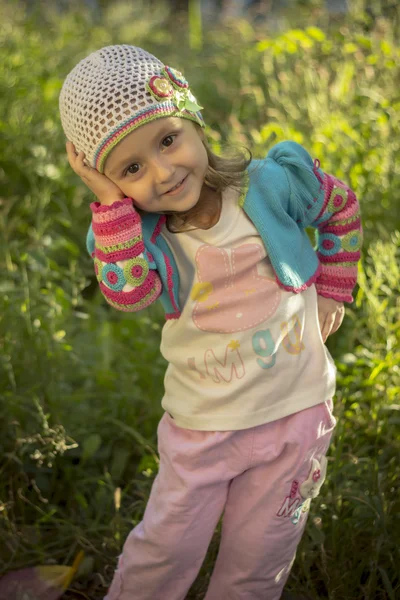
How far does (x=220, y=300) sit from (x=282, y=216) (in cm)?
26

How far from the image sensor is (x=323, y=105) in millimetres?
3578

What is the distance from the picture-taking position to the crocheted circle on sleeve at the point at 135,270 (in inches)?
67.2

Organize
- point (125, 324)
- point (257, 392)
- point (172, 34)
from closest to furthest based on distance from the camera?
point (257, 392) → point (125, 324) → point (172, 34)

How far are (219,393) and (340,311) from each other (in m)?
0.44

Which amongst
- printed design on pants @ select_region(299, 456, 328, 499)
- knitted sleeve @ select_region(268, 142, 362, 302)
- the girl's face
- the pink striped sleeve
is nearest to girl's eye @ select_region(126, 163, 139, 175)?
the girl's face

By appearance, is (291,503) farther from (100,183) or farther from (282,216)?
(100,183)

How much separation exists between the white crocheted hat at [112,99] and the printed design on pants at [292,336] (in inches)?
22.2

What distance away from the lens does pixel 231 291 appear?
1790 mm

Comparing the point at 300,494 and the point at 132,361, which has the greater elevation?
the point at 300,494

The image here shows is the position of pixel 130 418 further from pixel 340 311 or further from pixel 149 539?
pixel 340 311

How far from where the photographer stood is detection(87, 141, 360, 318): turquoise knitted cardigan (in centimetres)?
178

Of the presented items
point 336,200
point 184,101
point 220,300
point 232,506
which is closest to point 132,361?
point 232,506

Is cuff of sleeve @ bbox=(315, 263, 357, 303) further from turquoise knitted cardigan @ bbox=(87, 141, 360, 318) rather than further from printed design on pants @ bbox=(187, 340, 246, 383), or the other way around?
printed design on pants @ bbox=(187, 340, 246, 383)

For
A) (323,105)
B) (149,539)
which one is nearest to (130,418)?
(149,539)
